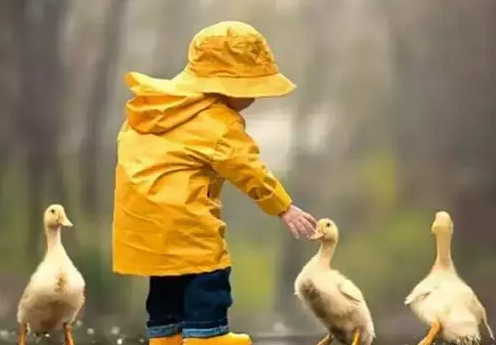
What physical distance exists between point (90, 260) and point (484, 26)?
3.23 ft

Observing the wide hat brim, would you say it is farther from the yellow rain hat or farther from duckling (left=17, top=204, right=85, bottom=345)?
duckling (left=17, top=204, right=85, bottom=345)

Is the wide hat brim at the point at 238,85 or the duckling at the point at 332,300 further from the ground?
the wide hat brim at the point at 238,85

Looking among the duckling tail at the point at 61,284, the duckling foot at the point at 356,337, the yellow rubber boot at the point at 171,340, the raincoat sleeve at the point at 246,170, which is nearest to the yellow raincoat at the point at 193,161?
the raincoat sleeve at the point at 246,170

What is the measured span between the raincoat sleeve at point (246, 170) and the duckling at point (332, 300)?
37 centimetres

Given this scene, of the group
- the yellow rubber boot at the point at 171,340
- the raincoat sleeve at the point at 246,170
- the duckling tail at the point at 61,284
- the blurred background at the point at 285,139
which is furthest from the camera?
the blurred background at the point at 285,139

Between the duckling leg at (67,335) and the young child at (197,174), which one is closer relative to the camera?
the young child at (197,174)

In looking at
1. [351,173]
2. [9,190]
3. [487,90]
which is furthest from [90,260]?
[487,90]

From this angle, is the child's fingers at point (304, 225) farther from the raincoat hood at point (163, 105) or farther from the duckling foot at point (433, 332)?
the duckling foot at point (433, 332)

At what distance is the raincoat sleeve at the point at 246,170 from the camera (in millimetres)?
1401

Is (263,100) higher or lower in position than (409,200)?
higher

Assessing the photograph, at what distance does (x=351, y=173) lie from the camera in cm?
221

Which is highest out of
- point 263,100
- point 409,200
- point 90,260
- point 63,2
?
point 63,2

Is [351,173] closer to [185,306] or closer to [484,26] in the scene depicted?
[484,26]

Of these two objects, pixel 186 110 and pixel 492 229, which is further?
pixel 492 229
